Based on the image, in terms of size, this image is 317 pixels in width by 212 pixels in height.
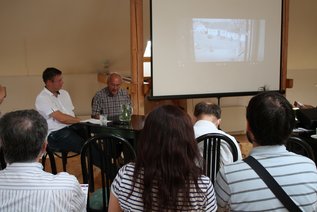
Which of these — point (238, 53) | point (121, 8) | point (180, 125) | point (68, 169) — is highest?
point (121, 8)

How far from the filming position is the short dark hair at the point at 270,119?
4.01 ft

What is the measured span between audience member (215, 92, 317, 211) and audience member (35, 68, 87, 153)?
2.21 meters

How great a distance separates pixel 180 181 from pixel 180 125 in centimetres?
19

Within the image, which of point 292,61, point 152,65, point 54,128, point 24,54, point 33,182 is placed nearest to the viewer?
point 33,182

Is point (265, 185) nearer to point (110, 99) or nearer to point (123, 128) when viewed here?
point (123, 128)

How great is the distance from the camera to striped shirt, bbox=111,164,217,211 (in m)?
1.18

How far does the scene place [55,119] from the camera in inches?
128

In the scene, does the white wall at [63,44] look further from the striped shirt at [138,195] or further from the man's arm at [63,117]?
the striped shirt at [138,195]

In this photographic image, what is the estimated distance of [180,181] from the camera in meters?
1.16

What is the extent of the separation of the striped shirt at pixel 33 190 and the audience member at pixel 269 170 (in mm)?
565

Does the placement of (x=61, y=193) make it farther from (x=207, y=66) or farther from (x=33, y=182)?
(x=207, y=66)

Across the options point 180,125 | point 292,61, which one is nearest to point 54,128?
point 180,125

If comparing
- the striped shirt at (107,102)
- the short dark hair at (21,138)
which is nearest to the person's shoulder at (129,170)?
the short dark hair at (21,138)

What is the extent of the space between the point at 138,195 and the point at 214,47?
2.94 m
